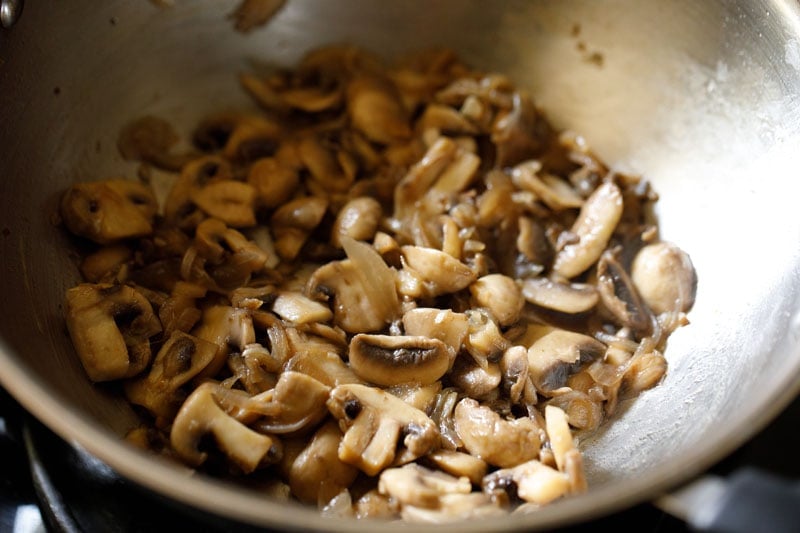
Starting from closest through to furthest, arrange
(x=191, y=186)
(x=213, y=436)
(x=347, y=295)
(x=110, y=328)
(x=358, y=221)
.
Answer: (x=213, y=436) < (x=110, y=328) < (x=347, y=295) < (x=358, y=221) < (x=191, y=186)

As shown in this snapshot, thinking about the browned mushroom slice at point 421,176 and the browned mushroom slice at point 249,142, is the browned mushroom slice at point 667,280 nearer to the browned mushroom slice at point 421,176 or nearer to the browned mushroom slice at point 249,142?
the browned mushroom slice at point 421,176

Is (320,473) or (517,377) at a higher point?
(517,377)

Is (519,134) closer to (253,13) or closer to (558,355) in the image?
(558,355)

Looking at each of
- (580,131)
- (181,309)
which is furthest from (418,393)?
(580,131)

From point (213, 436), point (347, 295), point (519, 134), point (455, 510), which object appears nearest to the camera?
point (455, 510)

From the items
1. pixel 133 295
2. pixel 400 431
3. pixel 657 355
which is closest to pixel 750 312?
pixel 657 355

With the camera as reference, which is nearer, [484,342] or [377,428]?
[377,428]

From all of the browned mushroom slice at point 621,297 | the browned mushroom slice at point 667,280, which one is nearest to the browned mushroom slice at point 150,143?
the browned mushroom slice at point 621,297

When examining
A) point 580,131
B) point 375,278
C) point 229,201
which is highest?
point 580,131
